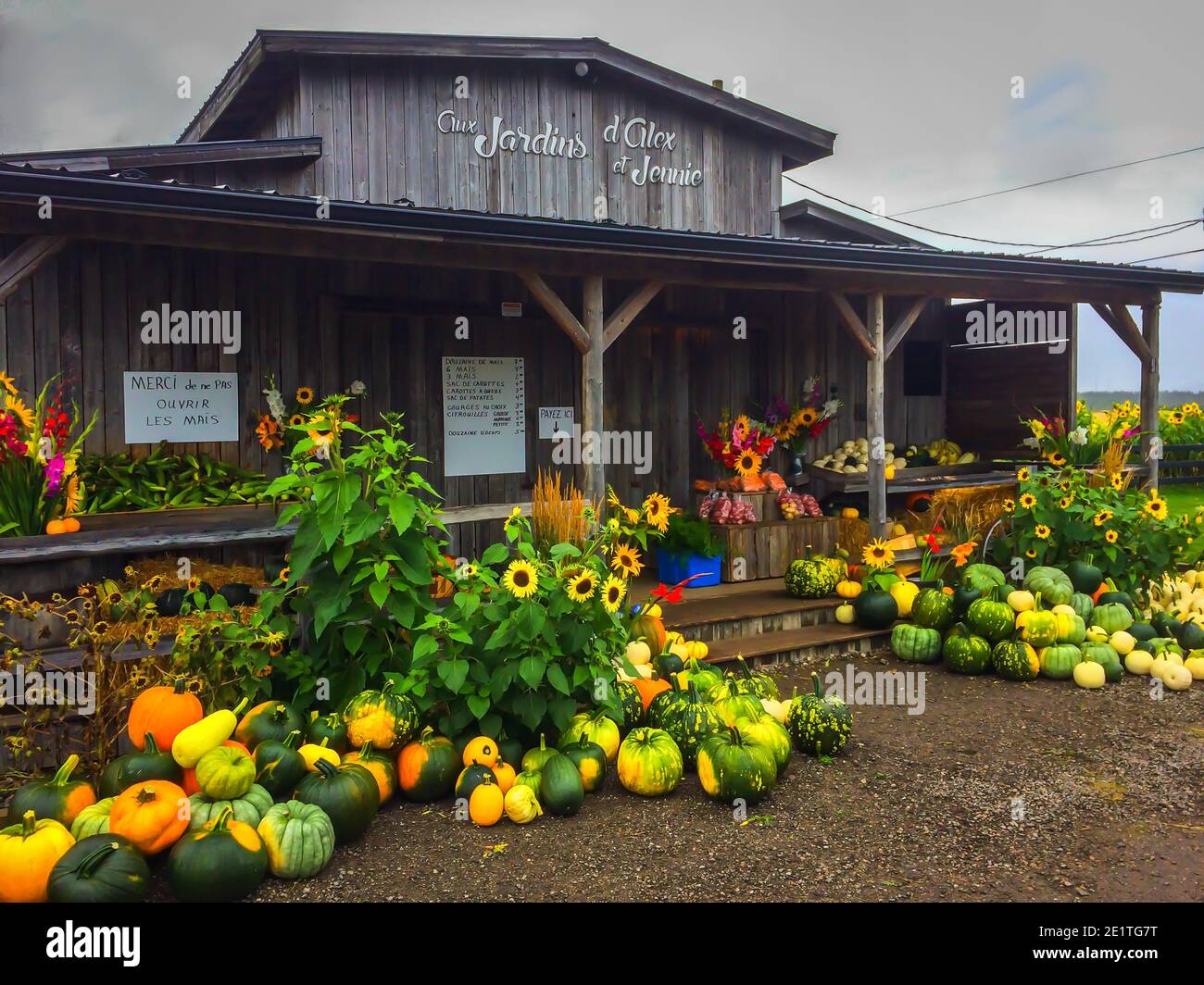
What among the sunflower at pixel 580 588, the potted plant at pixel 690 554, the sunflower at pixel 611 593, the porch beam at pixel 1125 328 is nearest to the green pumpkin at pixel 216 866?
the sunflower at pixel 580 588

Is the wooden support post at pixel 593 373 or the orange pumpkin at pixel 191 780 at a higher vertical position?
the wooden support post at pixel 593 373

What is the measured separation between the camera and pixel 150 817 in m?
3.52

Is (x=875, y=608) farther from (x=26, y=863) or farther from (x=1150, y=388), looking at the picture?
(x=26, y=863)

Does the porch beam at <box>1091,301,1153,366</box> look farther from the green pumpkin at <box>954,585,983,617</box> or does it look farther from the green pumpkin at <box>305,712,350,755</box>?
the green pumpkin at <box>305,712,350,755</box>

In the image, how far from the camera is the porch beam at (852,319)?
8.32 meters

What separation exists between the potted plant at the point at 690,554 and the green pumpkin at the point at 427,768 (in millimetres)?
4157

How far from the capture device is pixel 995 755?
16.9 ft

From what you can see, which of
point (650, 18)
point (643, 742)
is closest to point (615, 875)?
point (643, 742)

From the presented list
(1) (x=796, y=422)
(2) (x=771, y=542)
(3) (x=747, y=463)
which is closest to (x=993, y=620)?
(2) (x=771, y=542)

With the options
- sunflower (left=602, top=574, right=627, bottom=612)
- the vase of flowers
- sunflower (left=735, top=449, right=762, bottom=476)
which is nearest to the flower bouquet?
sunflower (left=602, top=574, right=627, bottom=612)

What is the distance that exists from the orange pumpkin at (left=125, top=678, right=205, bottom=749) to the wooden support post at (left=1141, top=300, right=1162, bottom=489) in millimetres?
9751

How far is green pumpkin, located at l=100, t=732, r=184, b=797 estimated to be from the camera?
3.83 metres

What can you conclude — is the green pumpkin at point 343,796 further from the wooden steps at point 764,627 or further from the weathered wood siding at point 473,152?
the weathered wood siding at point 473,152
